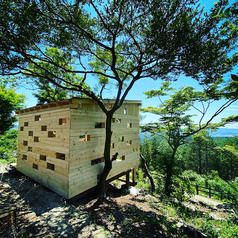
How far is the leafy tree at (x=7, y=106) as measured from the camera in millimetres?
10812

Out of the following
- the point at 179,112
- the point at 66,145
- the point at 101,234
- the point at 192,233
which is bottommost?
the point at 192,233

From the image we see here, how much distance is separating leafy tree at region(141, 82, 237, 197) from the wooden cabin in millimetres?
4456

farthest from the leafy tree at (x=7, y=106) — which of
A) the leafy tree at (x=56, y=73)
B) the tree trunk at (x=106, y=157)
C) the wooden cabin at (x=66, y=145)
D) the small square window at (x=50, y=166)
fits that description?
the tree trunk at (x=106, y=157)

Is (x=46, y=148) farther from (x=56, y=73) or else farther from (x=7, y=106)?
(x=7, y=106)

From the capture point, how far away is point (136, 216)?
434 centimetres

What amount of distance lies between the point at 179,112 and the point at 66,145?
886 centimetres

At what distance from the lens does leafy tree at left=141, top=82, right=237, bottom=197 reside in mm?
7875

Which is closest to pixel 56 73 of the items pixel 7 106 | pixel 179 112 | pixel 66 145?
pixel 66 145

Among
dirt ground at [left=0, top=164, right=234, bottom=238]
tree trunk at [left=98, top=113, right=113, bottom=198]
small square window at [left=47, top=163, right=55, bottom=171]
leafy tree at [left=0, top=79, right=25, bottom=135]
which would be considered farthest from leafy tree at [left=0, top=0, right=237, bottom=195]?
leafy tree at [left=0, top=79, right=25, bottom=135]

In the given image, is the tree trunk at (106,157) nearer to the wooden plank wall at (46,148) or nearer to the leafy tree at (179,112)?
the wooden plank wall at (46,148)

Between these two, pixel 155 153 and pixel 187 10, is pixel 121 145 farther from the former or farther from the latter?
pixel 187 10

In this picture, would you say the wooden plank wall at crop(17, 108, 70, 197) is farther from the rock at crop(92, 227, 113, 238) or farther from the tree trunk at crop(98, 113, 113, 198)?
the rock at crop(92, 227, 113, 238)

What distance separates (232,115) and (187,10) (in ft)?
25.6

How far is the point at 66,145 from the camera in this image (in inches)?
165
